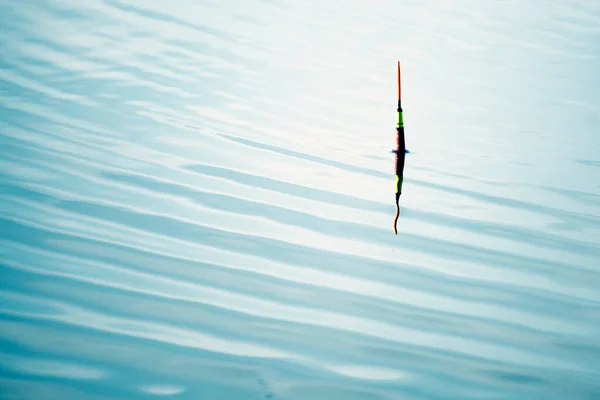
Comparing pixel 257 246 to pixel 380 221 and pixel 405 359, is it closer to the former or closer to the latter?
pixel 380 221

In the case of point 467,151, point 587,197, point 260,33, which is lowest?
point 587,197

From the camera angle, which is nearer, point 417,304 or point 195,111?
point 417,304

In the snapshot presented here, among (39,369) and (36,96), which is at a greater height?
(36,96)

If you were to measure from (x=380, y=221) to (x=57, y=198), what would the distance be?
1429 millimetres

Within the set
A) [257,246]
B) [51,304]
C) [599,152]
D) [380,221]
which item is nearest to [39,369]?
[51,304]

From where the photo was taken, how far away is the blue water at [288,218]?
2326 millimetres

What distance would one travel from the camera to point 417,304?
8.87ft

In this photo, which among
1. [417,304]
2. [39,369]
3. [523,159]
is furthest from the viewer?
A: [523,159]

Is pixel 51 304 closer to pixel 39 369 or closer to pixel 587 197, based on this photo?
pixel 39 369

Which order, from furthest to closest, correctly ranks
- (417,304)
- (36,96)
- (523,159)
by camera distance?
(36,96), (523,159), (417,304)

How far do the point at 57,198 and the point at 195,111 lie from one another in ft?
4.86

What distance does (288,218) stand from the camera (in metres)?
3.31

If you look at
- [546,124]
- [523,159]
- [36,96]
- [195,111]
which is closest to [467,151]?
[523,159]

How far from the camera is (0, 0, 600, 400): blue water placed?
233 cm
